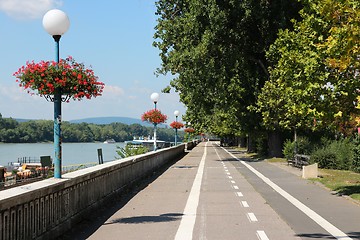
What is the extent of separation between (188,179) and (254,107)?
43.9ft

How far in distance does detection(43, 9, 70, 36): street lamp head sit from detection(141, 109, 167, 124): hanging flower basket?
21.8m

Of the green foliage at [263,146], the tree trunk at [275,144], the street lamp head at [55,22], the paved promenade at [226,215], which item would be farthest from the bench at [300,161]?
the street lamp head at [55,22]

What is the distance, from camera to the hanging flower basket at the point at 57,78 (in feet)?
26.2

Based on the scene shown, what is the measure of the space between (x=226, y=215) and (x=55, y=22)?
5349 millimetres

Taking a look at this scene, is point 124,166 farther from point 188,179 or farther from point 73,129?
point 73,129

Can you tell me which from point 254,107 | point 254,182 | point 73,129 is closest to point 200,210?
point 254,182

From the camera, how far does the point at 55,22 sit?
8.22m

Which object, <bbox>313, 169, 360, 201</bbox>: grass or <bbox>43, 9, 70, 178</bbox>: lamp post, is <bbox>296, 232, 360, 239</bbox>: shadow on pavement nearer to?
<bbox>43, 9, 70, 178</bbox>: lamp post

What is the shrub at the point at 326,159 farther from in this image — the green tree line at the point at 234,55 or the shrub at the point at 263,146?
the shrub at the point at 263,146

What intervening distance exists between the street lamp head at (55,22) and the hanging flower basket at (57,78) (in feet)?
1.77

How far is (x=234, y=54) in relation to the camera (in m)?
30.9

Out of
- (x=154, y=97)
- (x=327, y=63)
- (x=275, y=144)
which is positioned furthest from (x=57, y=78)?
(x=275, y=144)

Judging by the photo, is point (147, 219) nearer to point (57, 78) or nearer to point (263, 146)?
point (57, 78)

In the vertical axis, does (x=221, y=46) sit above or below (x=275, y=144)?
above
